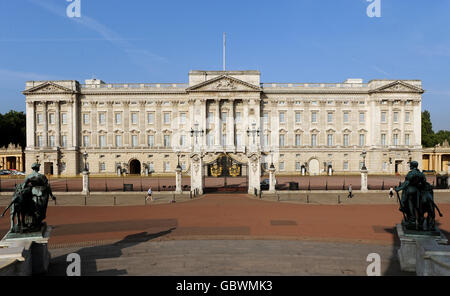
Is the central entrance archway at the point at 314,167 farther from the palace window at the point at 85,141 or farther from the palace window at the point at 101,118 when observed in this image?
the palace window at the point at 85,141

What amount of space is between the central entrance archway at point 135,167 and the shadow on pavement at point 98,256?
4875 cm

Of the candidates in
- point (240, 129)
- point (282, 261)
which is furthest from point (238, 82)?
point (282, 261)

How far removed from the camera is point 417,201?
10.5 metres

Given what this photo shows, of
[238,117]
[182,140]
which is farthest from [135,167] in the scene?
[238,117]

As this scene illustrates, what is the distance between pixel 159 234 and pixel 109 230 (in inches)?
131

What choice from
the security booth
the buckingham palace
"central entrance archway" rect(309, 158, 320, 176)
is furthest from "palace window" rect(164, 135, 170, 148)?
the security booth

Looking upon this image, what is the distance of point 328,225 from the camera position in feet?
59.2

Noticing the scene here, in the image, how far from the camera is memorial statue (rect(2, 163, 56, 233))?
404 inches

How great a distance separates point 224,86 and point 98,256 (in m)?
49.6

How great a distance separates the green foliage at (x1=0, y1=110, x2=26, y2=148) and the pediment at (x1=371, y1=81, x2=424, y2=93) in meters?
89.6

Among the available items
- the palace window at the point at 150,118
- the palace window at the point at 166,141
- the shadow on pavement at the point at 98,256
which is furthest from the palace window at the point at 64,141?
the shadow on pavement at the point at 98,256

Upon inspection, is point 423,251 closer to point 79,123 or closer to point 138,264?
point 138,264

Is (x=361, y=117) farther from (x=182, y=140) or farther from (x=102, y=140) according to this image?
(x=102, y=140)

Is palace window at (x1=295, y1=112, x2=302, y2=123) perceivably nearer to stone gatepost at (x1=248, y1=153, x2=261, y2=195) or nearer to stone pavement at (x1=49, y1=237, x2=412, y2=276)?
stone gatepost at (x1=248, y1=153, x2=261, y2=195)
